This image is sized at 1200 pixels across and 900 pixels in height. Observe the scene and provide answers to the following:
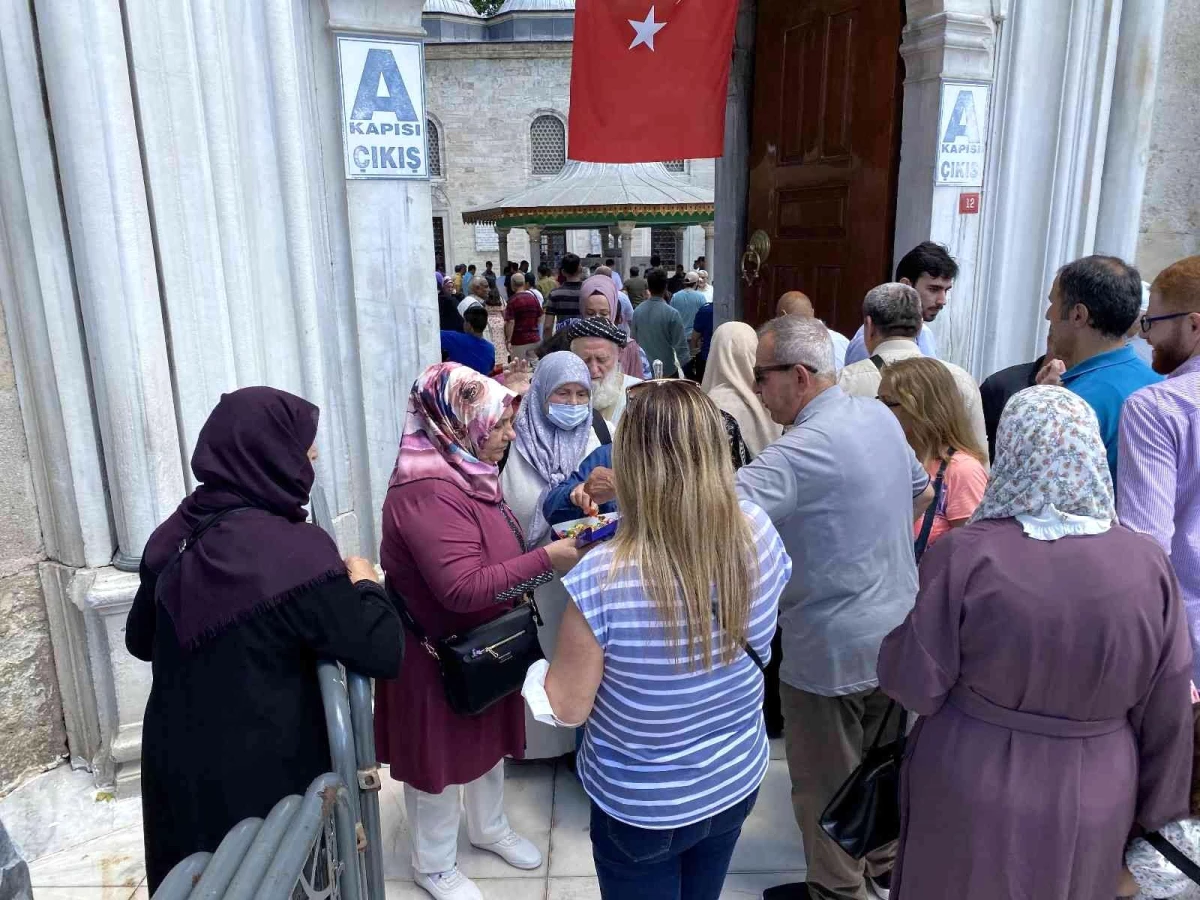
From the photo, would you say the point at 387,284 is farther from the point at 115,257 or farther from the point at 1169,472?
the point at 1169,472

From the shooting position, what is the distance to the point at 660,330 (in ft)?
23.7

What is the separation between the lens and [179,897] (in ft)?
3.43

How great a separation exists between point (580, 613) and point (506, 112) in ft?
87.5

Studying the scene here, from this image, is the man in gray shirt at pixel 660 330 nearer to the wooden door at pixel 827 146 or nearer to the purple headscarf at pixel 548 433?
the wooden door at pixel 827 146

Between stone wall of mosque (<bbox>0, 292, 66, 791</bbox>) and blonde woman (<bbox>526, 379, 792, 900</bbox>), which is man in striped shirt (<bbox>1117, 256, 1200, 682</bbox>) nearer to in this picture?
blonde woman (<bbox>526, 379, 792, 900</bbox>)

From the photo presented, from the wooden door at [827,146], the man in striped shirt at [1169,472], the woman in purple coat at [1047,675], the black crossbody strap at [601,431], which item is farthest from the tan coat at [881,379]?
the wooden door at [827,146]

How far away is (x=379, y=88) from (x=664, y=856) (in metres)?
2.97

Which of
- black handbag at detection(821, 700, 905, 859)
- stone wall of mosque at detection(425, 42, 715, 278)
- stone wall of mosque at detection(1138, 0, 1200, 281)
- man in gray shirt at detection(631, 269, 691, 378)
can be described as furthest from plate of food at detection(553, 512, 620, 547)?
stone wall of mosque at detection(425, 42, 715, 278)

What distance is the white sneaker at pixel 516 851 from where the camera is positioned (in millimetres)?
2668

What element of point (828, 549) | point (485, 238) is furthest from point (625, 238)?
point (828, 549)

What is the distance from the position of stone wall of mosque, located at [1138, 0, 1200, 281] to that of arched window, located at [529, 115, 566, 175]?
2309cm

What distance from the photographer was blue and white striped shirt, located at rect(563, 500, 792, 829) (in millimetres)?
1559

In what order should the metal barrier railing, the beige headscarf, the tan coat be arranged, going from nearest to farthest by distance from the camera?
the metal barrier railing → the tan coat → the beige headscarf

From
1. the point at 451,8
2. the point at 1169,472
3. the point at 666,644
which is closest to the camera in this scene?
the point at 666,644
